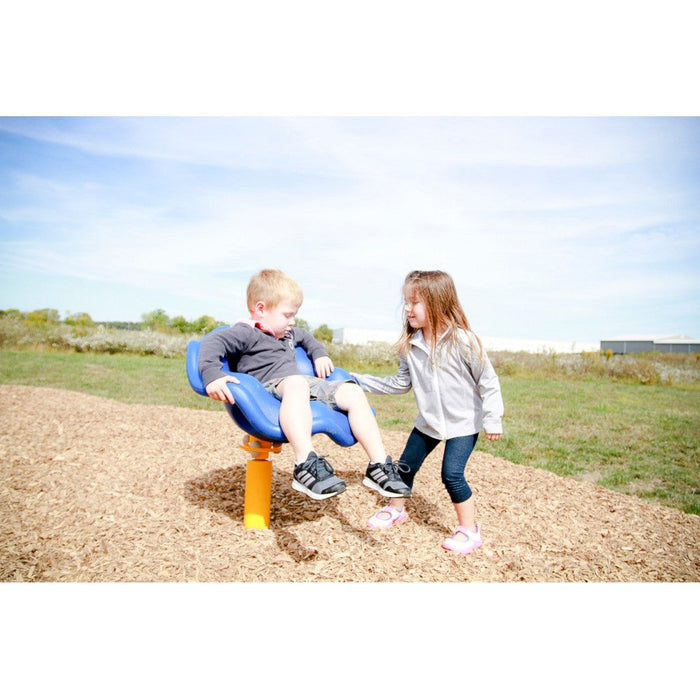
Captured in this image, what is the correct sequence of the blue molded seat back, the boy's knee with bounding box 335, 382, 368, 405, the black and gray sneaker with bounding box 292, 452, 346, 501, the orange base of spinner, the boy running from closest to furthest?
the black and gray sneaker with bounding box 292, 452, 346, 501
the boy
the blue molded seat back
the boy's knee with bounding box 335, 382, 368, 405
the orange base of spinner

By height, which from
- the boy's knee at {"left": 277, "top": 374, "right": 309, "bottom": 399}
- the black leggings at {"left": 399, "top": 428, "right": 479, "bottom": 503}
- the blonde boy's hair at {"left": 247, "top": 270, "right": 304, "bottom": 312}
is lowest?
the black leggings at {"left": 399, "top": 428, "right": 479, "bottom": 503}

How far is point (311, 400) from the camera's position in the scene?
2719mm

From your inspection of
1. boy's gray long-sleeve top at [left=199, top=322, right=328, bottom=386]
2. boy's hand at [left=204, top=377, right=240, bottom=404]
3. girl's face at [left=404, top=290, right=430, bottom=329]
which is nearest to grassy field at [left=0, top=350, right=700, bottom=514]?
girl's face at [left=404, top=290, right=430, bottom=329]

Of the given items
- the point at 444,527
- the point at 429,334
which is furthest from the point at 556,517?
the point at 429,334

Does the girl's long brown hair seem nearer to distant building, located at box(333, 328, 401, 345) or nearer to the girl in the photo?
the girl

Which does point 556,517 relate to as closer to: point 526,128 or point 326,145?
point 526,128

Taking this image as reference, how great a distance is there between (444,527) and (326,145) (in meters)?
3.28

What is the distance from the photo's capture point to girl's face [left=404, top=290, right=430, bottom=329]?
2830 mm

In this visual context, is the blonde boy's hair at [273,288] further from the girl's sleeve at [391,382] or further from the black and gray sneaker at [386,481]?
the black and gray sneaker at [386,481]

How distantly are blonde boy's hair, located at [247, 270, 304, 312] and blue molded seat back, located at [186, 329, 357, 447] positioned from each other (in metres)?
0.39

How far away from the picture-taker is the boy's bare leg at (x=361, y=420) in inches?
97.5

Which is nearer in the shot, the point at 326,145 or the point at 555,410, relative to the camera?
the point at 326,145

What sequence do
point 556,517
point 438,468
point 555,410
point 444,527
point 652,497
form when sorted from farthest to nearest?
1. point 555,410
2. point 438,468
3. point 652,497
4. point 556,517
5. point 444,527

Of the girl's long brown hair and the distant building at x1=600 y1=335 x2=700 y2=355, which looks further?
the distant building at x1=600 y1=335 x2=700 y2=355
